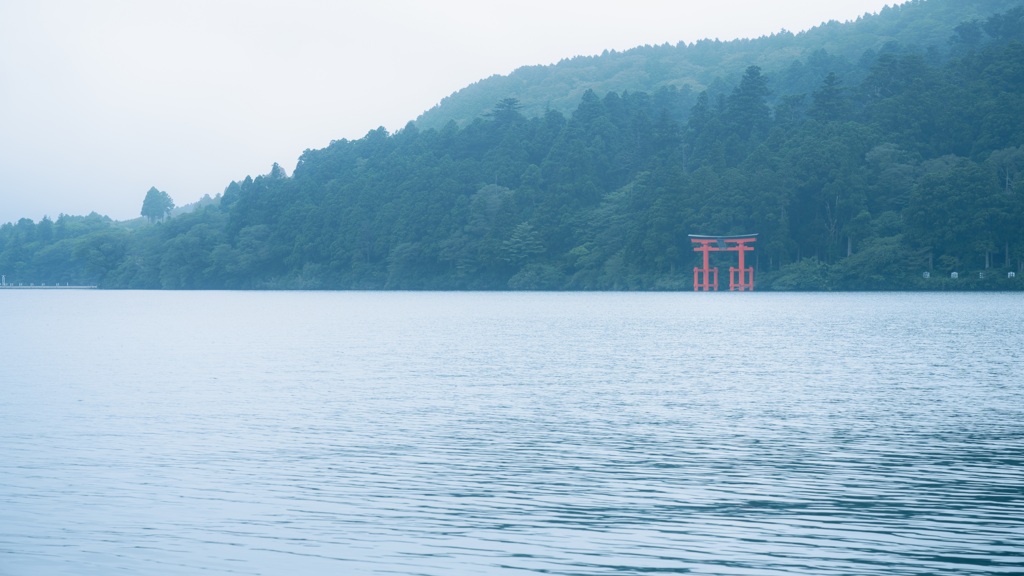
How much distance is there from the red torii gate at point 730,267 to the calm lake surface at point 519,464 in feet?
236

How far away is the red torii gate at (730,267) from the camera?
343 ft

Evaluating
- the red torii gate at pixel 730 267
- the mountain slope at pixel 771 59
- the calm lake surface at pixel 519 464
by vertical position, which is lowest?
the calm lake surface at pixel 519 464

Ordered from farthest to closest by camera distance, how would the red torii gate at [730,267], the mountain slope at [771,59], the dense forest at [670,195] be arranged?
the mountain slope at [771,59] → the red torii gate at [730,267] → the dense forest at [670,195]

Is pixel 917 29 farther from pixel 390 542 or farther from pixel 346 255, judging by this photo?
pixel 390 542

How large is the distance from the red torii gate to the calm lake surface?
72.0 meters

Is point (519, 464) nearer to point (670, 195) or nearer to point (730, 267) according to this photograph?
point (730, 267)

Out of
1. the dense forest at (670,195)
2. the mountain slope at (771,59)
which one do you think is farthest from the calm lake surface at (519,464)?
the mountain slope at (771,59)

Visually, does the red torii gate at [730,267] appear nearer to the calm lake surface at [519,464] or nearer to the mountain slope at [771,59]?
the mountain slope at [771,59]

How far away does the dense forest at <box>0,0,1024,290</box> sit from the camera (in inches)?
3723

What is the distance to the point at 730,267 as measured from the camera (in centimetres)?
10681

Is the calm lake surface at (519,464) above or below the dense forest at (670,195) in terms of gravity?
below

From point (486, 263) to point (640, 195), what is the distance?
22507mm

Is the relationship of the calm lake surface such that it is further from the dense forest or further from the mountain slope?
the mountain slope

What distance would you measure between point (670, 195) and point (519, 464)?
3918 inches
